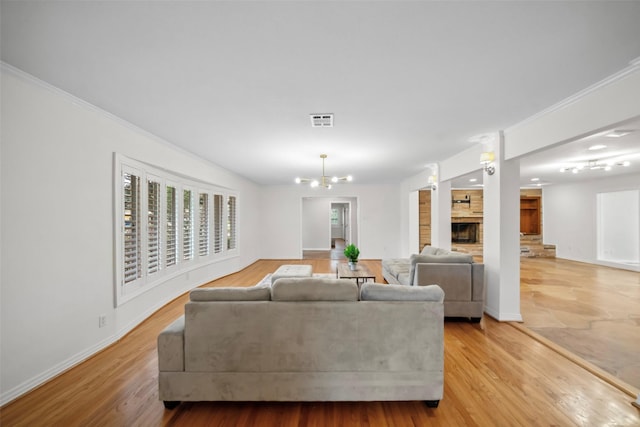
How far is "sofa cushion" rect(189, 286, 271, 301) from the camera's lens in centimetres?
215

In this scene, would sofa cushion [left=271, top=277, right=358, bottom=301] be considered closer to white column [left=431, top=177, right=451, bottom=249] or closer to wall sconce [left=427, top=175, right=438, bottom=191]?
white column [left=431, top=177, right=451, bottom=249]

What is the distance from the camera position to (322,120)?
316cm

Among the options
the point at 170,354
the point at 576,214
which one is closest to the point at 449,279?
the point at 170,354

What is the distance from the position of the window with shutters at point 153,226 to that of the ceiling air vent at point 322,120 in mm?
2498

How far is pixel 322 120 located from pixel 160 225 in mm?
2975

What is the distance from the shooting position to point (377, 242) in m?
9.15

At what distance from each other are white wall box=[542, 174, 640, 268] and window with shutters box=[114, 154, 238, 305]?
10185 mm

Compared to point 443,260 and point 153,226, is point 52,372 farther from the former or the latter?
point 443,260

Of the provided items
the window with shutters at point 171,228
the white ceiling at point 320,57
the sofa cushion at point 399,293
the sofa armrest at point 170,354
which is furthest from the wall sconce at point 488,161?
the window with shutters at point 171,228

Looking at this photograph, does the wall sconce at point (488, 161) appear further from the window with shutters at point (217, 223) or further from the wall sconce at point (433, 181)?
the window with shutters at point (217, 223)

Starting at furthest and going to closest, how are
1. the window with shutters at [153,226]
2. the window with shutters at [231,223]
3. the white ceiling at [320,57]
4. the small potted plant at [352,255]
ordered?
the window with shutters at [231,223] → the small potted plant at [352,255] → the window with shutters at [153,226] → the white ceiling at [320,57]

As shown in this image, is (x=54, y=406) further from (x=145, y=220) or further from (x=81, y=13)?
(x=81, y=13)

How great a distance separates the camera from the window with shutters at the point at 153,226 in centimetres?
400

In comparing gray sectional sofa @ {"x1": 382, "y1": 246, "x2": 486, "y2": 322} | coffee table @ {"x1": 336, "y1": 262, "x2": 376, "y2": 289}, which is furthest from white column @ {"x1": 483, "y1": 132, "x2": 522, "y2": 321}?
coffee table @ {"x1": 336, "y1": 262, "x2": 376, "y2": 289}
